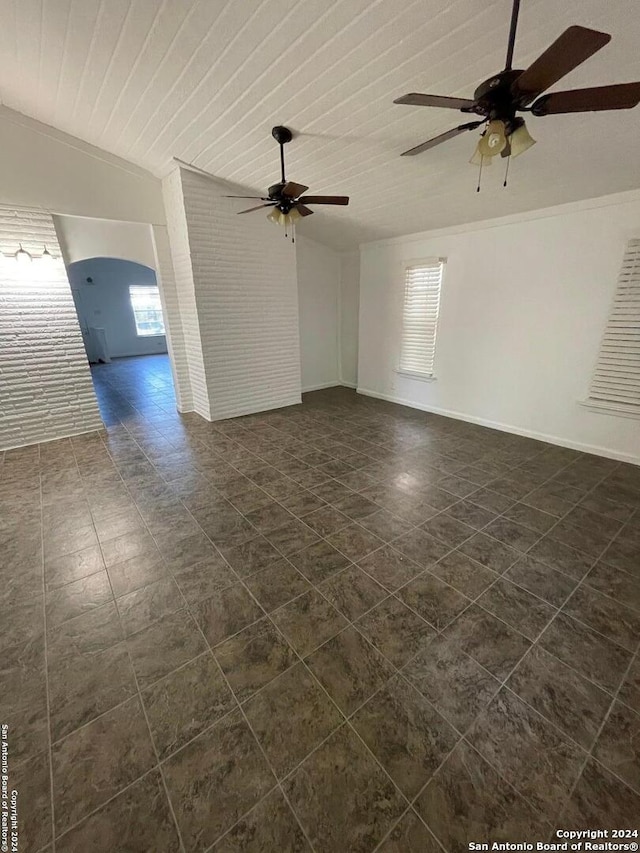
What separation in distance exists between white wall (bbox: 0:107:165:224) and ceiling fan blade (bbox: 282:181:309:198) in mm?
2524

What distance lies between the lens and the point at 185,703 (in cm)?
141

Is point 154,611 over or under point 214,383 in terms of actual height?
under

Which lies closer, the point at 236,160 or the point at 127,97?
A: the point at 127,97

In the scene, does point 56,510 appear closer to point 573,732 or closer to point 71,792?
point 71,792

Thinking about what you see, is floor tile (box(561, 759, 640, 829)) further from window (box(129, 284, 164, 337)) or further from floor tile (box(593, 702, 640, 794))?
window (box(129, 284, 164, 337))

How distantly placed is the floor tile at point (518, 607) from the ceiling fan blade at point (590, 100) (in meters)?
2.42

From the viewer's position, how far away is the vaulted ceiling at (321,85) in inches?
71.1

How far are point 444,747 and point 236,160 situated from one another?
4860 mm

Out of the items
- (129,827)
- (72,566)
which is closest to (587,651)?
(129,827)

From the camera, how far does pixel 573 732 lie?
1296 mm

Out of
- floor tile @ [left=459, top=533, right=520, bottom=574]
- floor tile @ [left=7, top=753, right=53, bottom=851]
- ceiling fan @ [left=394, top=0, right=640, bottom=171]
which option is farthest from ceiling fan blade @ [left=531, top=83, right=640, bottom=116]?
floor tile @ [left=7, top=753, right=53, bottom=851]

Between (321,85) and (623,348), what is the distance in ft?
11.5

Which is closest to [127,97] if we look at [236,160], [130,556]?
[236,160]

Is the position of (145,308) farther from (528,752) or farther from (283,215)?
(528,752)
